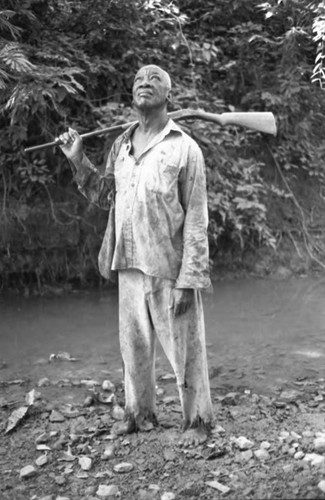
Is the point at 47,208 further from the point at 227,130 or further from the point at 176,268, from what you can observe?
the point at 176,268

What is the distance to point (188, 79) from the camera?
356 inches

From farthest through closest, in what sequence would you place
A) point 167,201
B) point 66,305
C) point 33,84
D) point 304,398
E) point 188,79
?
1. point 188,79
2. point 66,305
3. point 33,84
4. point 304,398
5. point 167,201

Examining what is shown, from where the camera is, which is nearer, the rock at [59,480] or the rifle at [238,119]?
the rock at [59,480]

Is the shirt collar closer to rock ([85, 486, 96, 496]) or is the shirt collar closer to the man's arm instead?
the man's arm

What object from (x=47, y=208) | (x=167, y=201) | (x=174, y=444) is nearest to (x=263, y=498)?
(x=174, y=444)

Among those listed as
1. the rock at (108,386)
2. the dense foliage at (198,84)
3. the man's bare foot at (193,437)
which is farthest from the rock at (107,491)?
the dense foliage at (198,84)

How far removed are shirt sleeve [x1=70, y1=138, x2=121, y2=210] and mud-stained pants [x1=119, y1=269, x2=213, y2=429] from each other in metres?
0.52

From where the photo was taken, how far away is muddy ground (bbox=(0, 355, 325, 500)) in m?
3.12

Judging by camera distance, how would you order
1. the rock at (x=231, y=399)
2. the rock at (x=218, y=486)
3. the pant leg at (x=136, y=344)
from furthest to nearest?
the rock at (x=231, y=399) → the pant leg at (x=136, y=344) → the rock at (x=218, y=486)

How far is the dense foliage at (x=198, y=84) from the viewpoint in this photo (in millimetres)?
7746

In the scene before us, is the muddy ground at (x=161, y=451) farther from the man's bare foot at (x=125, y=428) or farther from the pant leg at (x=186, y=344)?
the pant leg at (x=186, y=344)

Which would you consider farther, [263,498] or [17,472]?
[17,472]

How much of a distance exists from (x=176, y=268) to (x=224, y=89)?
685cm

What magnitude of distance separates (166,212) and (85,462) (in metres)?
1.54
